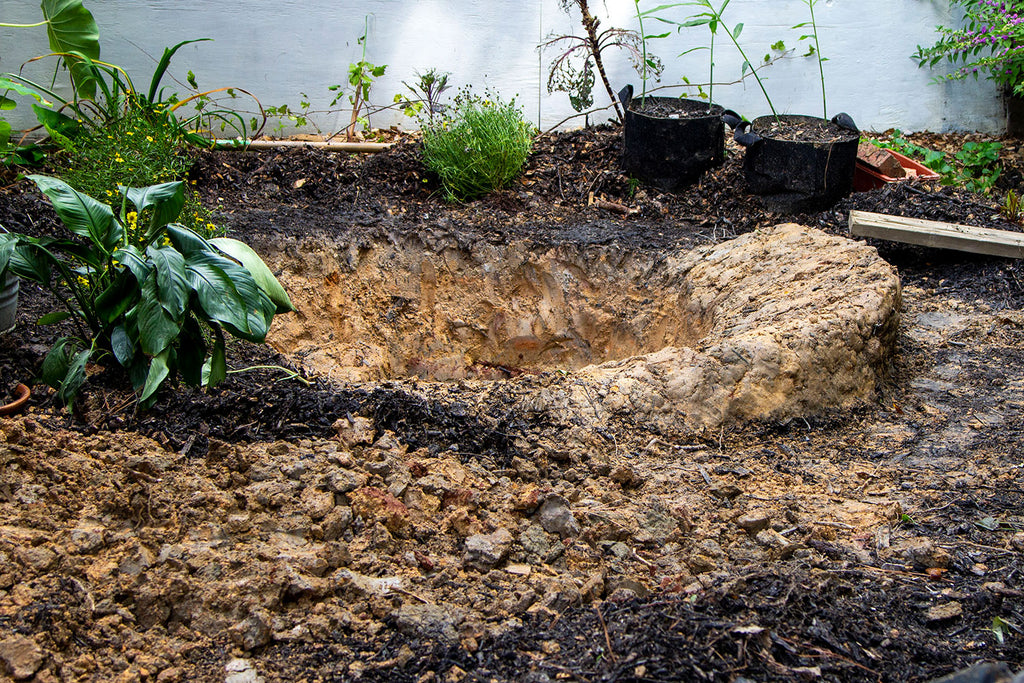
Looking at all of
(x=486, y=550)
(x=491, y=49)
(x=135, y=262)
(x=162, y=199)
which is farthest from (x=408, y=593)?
(x=491, y=49)

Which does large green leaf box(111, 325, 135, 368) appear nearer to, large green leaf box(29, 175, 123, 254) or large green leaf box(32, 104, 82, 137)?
large green leaf box(29, 175, 123, 254)

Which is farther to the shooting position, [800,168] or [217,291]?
[800,168]

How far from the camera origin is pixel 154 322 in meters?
2.72

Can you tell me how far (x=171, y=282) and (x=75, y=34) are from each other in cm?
352

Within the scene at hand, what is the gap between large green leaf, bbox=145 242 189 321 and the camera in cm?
271

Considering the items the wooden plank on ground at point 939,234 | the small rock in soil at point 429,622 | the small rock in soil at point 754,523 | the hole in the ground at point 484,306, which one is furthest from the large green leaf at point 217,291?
the wooden plank on ground at point 939,234

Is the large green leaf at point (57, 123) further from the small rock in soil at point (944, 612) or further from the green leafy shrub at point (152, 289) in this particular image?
the small rock in soil at point (944, 612)

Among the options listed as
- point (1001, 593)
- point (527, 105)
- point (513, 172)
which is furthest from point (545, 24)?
point (1001, 593)

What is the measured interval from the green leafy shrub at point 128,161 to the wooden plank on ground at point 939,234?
3.93m

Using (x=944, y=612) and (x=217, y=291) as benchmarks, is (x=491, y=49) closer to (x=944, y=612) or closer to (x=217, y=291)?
(x=217, y=291)

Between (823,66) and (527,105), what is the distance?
2.65 m

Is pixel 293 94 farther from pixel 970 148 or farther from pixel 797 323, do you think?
pixel 970 148

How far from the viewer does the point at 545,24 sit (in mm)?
6578

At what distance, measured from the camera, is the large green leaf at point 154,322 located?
271 centimetres
